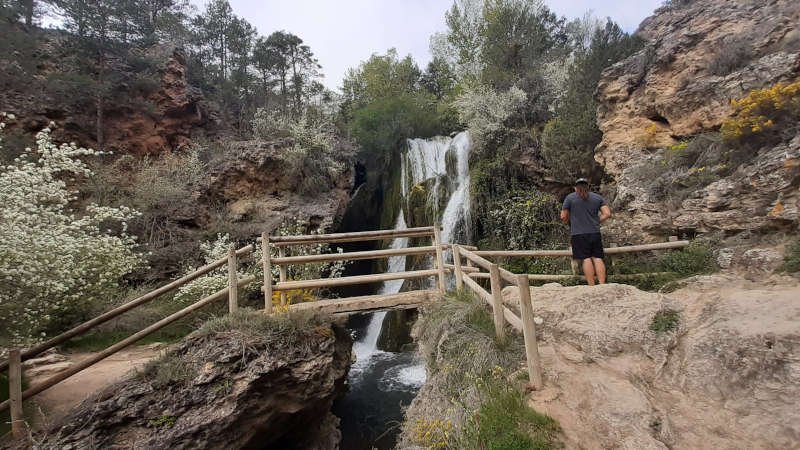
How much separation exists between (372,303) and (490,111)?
10.4m

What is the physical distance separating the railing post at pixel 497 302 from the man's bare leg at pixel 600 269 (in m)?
2.23

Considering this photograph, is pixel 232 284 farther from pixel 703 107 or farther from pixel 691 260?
pixel 703 107

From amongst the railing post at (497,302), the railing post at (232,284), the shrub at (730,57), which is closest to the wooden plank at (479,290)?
the railing post at (497,302)

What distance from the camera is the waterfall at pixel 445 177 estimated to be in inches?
476

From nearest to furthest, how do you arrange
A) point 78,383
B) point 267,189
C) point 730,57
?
1. point 78,383
2. point 730,57
3. point 267,189

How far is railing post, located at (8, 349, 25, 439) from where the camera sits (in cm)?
375

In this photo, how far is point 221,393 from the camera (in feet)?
14.1

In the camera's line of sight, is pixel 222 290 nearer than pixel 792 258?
No

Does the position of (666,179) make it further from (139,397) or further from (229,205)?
(229,205)

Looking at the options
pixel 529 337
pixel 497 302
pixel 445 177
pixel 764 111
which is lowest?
pixel 529 337

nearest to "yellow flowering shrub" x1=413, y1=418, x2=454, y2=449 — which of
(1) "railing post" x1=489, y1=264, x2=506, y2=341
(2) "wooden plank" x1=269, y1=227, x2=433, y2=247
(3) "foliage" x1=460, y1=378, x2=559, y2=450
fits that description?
(3) "foliage" x1=460, y1=378, x2=559, y2=450

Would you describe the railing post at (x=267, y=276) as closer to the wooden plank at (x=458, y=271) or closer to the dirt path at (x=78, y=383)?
the dirt path at (x=78, y=383)

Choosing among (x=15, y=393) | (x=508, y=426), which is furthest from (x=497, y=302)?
(x=15, y=393)

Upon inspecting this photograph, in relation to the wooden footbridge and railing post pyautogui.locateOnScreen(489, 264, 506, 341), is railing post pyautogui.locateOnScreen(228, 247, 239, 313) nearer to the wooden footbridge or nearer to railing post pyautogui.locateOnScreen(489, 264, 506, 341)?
the wooden footbridge
